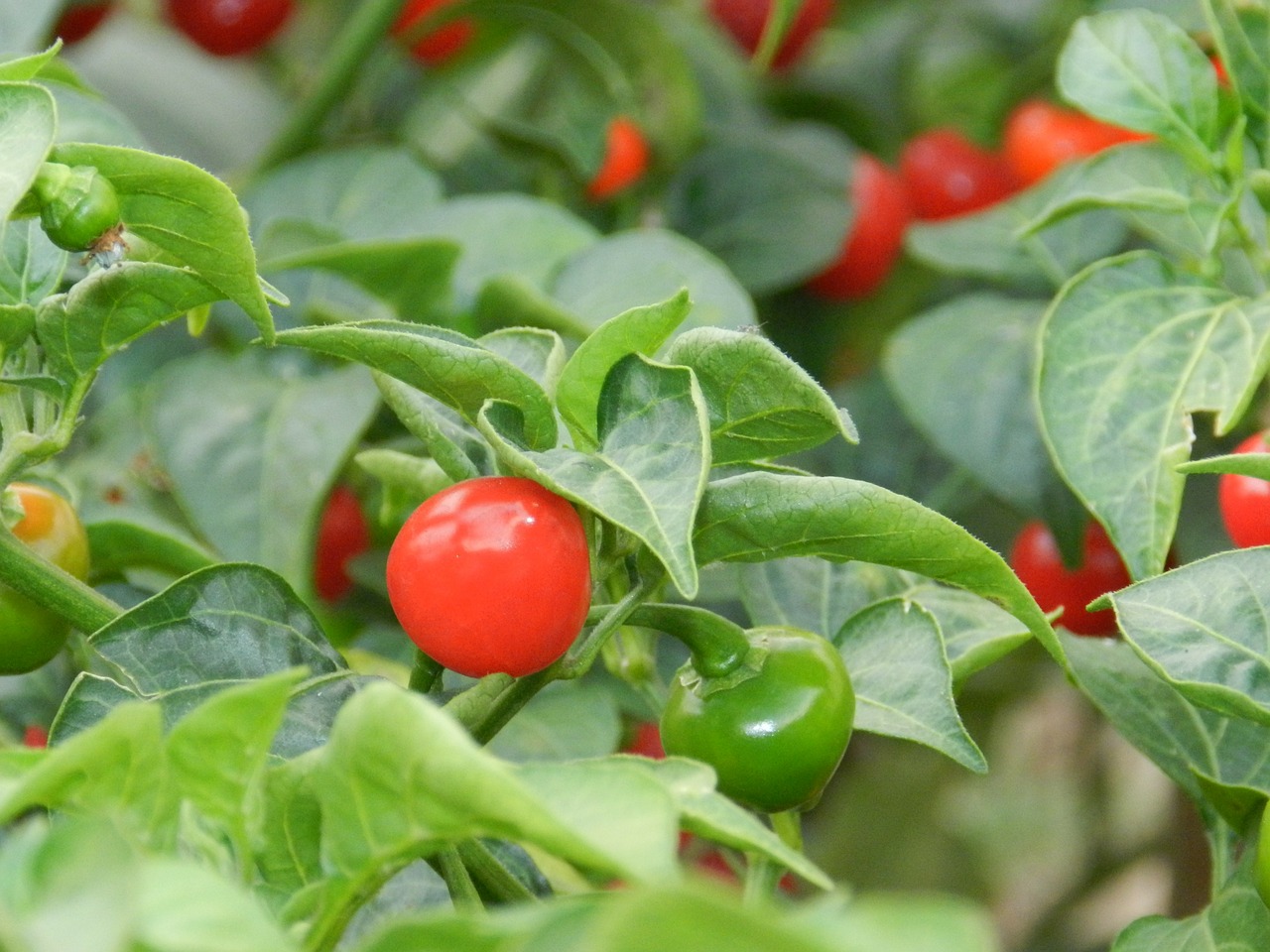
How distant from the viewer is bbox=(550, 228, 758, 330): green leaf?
0.72 meters

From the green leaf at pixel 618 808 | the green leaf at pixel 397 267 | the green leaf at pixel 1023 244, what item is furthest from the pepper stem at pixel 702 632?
the green leaf at pixel 1023 244

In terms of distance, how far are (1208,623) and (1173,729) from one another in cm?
11

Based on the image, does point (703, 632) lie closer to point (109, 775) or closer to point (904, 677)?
point (904, 677)

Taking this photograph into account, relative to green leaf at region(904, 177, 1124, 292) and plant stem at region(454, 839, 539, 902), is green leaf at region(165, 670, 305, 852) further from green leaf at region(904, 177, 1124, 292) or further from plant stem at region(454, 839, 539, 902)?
green leaf at region(904, 177, 1124, 292)

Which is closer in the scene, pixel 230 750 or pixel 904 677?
pixel 230 750

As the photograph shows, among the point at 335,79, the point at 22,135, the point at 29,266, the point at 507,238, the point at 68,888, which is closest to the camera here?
the point at 68,888

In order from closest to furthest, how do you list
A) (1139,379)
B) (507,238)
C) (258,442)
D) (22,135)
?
(22,135), (1139,379), (258,442), (507,238)

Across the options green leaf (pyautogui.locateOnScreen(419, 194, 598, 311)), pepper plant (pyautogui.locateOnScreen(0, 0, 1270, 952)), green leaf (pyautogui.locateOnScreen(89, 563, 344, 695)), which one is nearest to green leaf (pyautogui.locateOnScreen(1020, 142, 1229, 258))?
pepper plant (pyautogui.locateOnScreen(0, 0, 1270, 952))

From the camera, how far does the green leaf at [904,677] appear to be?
0.42m

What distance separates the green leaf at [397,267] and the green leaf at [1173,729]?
1.17ft

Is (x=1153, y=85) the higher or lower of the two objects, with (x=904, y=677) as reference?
higher

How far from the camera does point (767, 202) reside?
3.22ft

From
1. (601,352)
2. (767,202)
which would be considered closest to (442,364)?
(601,352)

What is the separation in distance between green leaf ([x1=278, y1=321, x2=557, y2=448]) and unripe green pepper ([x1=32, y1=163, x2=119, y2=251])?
56 millimetres
